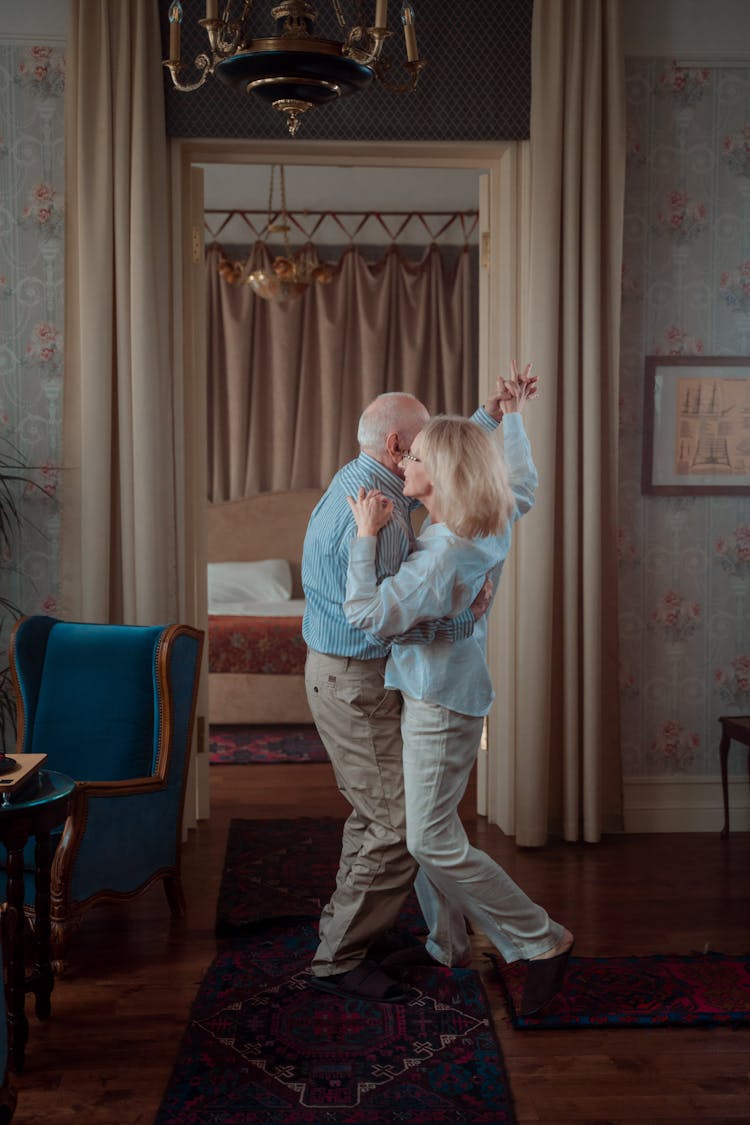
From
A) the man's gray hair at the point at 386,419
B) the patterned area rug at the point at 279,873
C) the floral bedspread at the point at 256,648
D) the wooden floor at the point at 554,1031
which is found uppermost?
the man's gray hair at the point at 386,419

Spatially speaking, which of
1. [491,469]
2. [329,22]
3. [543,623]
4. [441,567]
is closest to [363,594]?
[441,567]

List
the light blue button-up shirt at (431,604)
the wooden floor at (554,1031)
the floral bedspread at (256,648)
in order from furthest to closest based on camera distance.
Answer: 1. the floral bedspread at (256,648)
2. the light blue button-up shirt at (431,604)
3. the wooden floor at (554,1031)

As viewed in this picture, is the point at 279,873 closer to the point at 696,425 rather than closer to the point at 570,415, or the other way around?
the point at 570,415

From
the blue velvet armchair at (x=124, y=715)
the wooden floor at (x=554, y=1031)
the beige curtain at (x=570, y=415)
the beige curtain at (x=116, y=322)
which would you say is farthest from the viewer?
the beige curtain at (x=570, y=415)

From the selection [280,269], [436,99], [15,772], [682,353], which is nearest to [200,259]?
[436,99]

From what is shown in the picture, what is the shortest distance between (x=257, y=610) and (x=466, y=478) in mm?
4397

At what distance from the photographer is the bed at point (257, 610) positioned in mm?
6285

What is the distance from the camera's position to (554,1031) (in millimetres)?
2922

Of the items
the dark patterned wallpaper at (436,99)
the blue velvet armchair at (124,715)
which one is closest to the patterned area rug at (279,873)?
the blue velvet armchair at (124,715)

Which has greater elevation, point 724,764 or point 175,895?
point 724,764

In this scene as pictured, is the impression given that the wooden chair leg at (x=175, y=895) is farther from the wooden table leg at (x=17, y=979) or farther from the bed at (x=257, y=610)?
the bed at (x=257, y=610)

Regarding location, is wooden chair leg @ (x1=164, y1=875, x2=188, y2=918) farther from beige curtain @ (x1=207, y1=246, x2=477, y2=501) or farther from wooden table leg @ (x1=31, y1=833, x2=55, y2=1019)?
beige curtain @ (x1=207, y1=246, x2=477, y2=501)

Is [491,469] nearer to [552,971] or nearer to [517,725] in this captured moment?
[552,971]

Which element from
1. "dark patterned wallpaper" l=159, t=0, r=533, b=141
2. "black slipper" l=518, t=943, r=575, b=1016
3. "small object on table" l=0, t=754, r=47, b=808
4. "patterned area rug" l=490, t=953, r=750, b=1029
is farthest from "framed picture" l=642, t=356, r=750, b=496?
"small object on table" l=0, t=754, r=47, b=808
